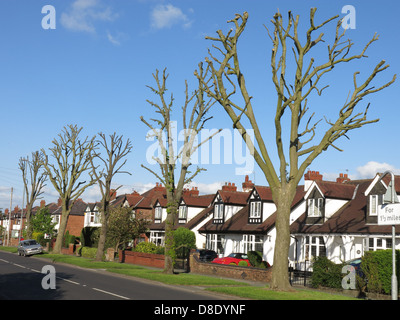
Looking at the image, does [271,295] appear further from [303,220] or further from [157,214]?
[157,214]

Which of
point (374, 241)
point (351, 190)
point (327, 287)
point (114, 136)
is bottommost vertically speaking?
point (327, 287)

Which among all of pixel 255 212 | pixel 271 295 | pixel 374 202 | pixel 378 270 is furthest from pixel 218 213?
pixel 271 295

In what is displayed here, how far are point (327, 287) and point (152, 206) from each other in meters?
41.7

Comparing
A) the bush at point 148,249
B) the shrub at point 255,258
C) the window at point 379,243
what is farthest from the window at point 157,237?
the window at point 379,243

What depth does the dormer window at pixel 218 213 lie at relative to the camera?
4920cm

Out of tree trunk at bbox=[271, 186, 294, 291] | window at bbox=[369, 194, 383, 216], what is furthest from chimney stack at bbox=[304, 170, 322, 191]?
tree trunk at bbox=[271, 186, 294, 291]

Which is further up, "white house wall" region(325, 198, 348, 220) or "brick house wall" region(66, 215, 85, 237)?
"white house wall" region(325, 198, 348, 220)

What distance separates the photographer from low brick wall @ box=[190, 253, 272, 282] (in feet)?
97.6

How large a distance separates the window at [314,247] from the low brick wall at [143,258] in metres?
12.5

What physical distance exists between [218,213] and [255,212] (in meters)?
6.23

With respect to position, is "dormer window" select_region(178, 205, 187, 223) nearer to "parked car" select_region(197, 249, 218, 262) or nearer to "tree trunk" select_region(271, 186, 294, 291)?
"parked car" select_region(197, 249, 218, 262)
